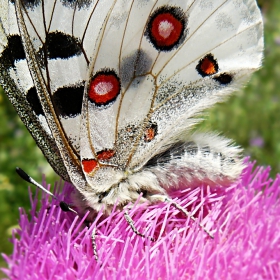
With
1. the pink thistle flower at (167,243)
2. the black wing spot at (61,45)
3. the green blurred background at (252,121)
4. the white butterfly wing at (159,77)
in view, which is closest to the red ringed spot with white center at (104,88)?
the white butterfly wing at (159,77)

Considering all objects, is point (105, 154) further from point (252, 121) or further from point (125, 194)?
point (252, 121)

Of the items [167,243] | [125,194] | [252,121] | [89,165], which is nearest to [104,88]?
[89,165]

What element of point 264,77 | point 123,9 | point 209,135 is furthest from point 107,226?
point 264,77

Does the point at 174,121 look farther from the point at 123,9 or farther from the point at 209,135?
the point at 123,9

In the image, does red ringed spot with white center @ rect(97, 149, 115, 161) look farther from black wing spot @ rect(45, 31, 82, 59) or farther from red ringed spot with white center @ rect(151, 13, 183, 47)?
red ringed spot with white center @ rect(151, 13, 183, 47)

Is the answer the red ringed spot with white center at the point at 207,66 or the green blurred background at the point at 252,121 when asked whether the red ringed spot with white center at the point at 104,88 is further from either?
the green blurred background at the point at 252,121
